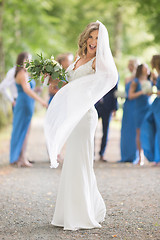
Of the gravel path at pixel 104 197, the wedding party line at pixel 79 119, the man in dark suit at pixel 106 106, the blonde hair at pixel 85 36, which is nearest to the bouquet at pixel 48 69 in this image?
the wedding party line at pixel 79 119

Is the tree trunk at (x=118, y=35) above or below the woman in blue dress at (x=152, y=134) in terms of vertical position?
above

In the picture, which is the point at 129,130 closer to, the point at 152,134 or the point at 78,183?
the point at 152,134

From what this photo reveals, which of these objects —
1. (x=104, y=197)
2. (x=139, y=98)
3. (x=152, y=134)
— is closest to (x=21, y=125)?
(x=139, y=98)

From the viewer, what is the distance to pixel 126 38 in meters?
32.0

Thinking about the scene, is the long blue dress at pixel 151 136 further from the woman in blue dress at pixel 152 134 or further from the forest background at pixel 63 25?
the forest background at pixel 63 25

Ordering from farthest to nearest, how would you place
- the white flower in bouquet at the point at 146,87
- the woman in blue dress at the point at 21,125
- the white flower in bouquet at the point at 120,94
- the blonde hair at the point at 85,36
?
1. the white flower in bouquet at the point at 120,94
2. the woman in blue dress at the point at 21,125
3. the white flower in bouquet at the point at 146,87
4. the blonde hair at the point at 85,36

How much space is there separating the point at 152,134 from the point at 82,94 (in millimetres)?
5816

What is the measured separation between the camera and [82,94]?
547 centimetres

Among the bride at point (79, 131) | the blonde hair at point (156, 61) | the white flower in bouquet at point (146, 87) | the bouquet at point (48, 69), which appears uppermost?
the blonde hair at point (156, 61)

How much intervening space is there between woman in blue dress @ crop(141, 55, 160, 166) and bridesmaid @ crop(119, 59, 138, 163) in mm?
370

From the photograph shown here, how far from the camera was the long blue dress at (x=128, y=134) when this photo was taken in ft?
36.8

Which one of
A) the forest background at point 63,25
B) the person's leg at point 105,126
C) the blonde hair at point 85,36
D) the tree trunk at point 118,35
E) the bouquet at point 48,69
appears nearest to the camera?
the blonde hair at point 85,36

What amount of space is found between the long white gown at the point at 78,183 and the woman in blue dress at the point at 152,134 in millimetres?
5216

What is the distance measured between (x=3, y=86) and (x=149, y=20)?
7548mm
